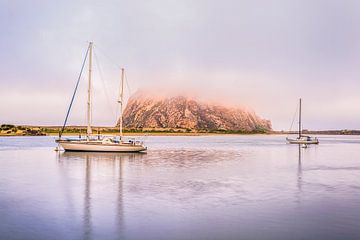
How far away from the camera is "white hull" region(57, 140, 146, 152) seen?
197 ft

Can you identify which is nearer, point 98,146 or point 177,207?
point 177,207

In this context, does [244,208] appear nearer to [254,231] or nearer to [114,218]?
[254,231]

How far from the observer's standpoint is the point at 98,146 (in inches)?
2363

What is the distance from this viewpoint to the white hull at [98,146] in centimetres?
5997

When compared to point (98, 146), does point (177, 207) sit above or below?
below

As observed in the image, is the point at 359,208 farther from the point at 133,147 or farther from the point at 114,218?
the point at 133,147

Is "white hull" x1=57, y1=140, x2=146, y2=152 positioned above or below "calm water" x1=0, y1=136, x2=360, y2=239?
above

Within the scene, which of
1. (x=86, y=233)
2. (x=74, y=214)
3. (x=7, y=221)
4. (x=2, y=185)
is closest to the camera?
(x=86, y=233)

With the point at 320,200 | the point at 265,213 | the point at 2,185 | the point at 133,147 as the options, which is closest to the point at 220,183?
the point at 320,200

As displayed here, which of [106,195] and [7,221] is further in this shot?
[106,195]

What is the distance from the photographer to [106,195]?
22.9 meters

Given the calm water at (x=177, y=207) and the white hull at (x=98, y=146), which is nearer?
the calm water at (x=177, y=207)

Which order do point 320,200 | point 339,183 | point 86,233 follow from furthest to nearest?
point 339,183 → point 320,200 → point 86,233

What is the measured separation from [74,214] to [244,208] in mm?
8180
